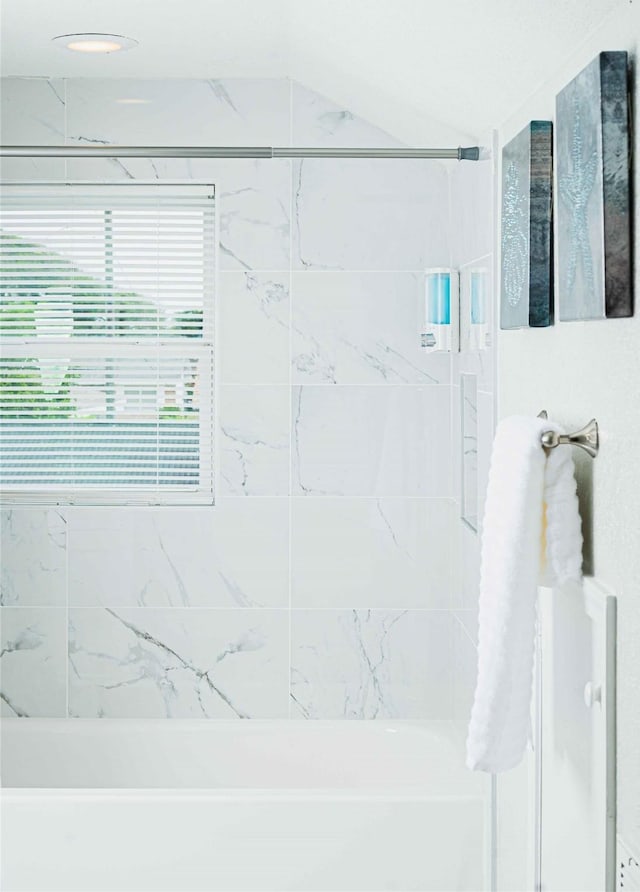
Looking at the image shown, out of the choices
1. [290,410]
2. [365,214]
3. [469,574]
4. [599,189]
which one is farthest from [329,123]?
[599,189]

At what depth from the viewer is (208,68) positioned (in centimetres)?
319

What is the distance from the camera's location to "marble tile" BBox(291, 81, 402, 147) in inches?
130

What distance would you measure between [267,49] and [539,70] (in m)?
1.31

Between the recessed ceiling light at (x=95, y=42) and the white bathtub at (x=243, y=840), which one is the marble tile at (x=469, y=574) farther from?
the recessed ceiling light at (x=95, y=42)

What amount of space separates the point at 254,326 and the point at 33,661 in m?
1.29

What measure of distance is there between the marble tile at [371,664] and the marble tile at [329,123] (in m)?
1.48

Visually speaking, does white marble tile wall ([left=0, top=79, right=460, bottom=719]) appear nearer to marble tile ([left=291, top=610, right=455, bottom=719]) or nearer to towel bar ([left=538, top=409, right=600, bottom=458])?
marble tile ([left=291, top=610, right=455, bottom=719])

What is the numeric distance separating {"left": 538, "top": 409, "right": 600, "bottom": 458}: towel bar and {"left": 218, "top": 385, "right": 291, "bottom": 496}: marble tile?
1.81 metres

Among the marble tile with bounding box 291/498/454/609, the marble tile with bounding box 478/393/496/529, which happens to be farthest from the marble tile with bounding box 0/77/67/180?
the marble tile with bounding box 478/393/496/529

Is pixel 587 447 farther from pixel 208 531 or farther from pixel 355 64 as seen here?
pixel 208 531

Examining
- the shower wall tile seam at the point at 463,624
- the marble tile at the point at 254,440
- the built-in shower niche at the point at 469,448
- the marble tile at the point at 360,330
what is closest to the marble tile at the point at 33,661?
the marble tile at the point at 254,440

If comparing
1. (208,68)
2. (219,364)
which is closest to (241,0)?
(208,68)

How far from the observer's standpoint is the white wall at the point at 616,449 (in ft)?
4.54

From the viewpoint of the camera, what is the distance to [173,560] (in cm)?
341
